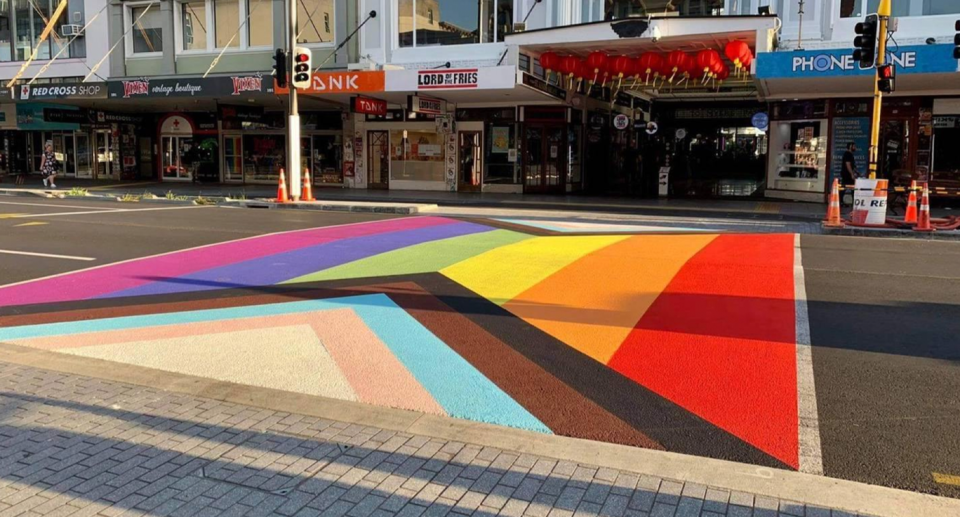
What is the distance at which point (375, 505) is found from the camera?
3.86m

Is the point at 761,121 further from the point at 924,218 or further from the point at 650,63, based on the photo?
the point at 924,218

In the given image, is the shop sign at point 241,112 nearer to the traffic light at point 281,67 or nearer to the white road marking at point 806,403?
the traffic light at point 281,67

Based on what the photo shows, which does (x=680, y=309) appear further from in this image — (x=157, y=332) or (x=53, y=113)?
(x=53, y=113)

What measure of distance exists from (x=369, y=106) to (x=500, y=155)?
18.4ft

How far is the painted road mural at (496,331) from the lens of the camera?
5254 millimetres

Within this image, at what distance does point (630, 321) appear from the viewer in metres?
7.68

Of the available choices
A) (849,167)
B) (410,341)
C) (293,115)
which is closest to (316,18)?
(293,115)

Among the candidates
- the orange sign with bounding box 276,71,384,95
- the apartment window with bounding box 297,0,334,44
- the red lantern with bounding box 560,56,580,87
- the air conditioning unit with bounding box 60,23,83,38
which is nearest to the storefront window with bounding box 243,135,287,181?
the apartment window with bounding box 297,0,334,44

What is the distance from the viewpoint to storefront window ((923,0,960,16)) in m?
21.8

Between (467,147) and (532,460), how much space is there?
2569cm

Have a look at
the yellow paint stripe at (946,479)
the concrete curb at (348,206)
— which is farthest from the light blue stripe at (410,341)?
the concrete curb at (348,206)

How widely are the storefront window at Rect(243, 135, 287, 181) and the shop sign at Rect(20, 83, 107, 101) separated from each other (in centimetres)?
659

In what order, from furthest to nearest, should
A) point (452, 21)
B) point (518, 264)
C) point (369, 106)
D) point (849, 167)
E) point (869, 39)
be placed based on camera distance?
1. point (452, 21)
2. point (369, 106)
3. point (849, 167)
4. point (869, 39)
5. point (518, 264)

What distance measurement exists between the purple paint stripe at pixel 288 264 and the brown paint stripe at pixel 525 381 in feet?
8.27
